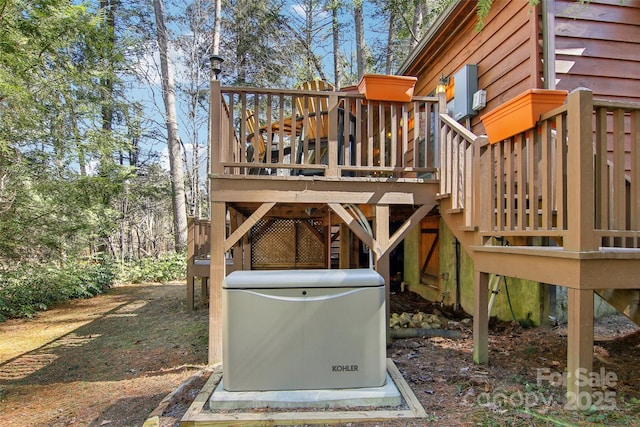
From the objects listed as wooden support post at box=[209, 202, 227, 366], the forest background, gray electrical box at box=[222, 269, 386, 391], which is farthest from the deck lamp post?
the forest background

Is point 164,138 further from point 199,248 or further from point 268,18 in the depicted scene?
point 199,248

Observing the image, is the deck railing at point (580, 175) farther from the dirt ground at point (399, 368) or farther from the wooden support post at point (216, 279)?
the wooden support post at point (216, 279)

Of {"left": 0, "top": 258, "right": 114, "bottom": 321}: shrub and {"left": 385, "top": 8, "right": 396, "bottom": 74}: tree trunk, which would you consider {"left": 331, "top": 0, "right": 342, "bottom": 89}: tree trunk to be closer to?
{"left": 385, "top": 8, "right": 396, "bottom": 74}: tree trunk

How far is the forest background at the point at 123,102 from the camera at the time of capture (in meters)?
5.61

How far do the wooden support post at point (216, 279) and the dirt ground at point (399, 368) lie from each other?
0.82 ft

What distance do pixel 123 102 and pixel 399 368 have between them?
10.0 metres

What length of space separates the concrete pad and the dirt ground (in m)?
0.22

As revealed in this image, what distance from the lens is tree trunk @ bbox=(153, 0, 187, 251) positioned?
1070cm

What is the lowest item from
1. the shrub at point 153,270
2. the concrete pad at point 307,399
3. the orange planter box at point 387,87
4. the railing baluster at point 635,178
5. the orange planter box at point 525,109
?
the shrub at point 153,270

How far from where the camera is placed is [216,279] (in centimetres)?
347

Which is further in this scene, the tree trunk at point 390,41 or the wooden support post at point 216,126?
the tree trunk at point 390,41

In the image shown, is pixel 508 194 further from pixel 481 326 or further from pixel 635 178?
pixel 481 326

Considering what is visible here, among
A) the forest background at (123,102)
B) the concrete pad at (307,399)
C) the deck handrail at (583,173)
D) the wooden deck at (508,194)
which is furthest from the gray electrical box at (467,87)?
the forest background at (123,102)

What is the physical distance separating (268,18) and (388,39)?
4.21 metres
